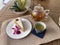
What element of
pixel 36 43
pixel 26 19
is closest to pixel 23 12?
pixel 26 19

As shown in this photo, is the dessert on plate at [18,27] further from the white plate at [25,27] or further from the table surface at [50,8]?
the table surface at [50,8]

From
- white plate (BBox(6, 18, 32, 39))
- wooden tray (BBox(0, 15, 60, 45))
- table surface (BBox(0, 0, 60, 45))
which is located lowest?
wooden tray (BBox(0, 15, 60, 45))

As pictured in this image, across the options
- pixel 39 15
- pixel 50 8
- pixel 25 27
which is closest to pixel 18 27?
pixel 25 27

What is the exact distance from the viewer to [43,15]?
899mm

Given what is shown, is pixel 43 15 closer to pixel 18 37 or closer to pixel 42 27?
pixel 42 27

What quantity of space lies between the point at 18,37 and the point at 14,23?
0.38 ft

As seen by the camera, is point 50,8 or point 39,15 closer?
point 39,15

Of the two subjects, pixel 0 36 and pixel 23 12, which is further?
pixel 23 12

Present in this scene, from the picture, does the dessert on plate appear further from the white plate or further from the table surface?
the table surface

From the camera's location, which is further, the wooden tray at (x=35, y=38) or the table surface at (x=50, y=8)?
the table surface at (x=50, y=8)

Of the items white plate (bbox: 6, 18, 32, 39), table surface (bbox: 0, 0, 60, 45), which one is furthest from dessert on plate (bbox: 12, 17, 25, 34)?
table surface (bbox: 0, 0, 60, 45)

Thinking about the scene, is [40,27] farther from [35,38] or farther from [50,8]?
[50,8]

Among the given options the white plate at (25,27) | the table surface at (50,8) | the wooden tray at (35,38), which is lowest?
the wooden tray at (35,38)

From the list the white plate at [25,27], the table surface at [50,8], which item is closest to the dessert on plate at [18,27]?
the white plate at [25,27]
